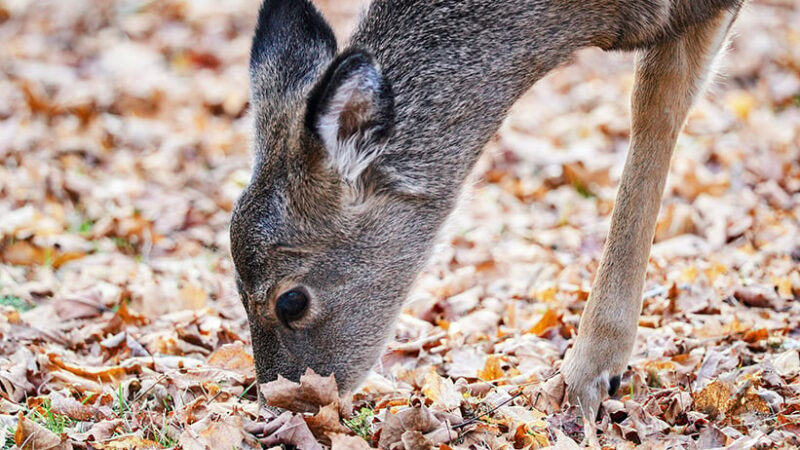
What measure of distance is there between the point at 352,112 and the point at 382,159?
31 cm

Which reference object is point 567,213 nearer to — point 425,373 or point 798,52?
point 425,373

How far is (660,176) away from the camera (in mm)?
5238

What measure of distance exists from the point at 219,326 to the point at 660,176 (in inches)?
92.3

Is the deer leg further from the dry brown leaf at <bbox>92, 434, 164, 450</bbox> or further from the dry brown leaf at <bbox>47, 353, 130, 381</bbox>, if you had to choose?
the dry brown leaf at <bbox>47, 353, 130, 381</bbox>

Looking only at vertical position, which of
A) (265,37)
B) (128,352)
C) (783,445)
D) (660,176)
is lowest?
(128,352)

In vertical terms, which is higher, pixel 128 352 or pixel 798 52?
pixel 798 52

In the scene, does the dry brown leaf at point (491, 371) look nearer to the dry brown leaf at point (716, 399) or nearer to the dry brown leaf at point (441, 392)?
the dry brown leaf at point (441, 392)

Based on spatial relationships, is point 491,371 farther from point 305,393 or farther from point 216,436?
point 216,436

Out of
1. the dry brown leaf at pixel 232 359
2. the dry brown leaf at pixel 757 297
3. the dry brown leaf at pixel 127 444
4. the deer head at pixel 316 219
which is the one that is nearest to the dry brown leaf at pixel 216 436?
the dry brown leaf at pixel 127 444

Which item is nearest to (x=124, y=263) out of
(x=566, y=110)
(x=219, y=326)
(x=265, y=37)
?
(x=219, y=326)

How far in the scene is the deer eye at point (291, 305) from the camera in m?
4.66

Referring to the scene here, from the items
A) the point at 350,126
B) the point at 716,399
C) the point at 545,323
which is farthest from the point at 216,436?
the point at 545,323

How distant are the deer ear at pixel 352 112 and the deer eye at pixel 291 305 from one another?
1.74ft

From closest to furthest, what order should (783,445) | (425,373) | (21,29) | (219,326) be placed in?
(783,445) → (425,373) → (219,326) → (21,29)
